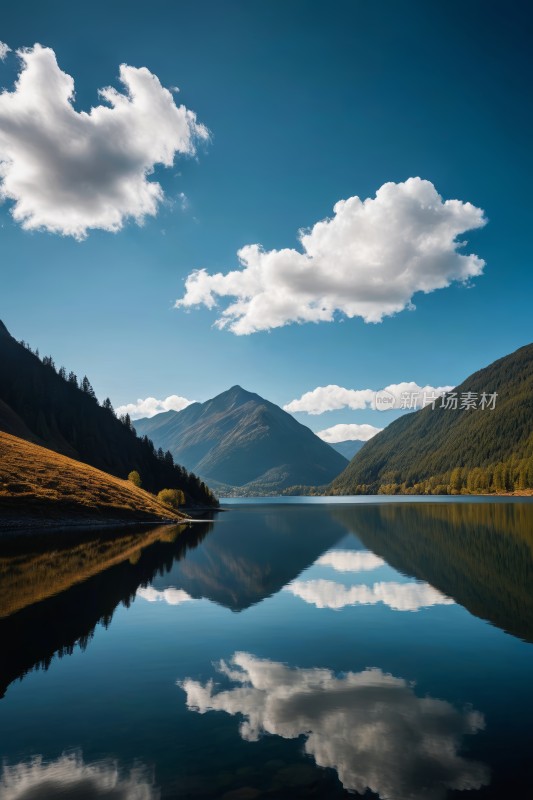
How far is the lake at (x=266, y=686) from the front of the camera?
1402cm

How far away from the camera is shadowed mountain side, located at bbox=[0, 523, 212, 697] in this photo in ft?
84.7

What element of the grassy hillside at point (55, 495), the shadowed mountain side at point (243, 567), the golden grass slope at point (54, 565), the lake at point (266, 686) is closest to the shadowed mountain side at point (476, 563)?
the lake at point (266, 686)

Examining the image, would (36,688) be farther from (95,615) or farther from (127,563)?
(127,563)

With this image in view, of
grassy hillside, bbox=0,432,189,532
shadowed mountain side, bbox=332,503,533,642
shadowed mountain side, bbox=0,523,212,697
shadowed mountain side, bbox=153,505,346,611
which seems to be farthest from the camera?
grassy hillside, bbox=0,432,189,532

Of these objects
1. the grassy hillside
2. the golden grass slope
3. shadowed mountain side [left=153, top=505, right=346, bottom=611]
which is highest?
the grassy hillside

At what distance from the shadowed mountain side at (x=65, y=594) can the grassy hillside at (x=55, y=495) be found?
23.5 meters

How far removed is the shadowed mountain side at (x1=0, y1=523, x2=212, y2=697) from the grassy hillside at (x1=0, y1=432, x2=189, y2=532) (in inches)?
924

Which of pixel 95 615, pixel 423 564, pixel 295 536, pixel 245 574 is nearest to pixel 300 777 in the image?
pixel 95 615

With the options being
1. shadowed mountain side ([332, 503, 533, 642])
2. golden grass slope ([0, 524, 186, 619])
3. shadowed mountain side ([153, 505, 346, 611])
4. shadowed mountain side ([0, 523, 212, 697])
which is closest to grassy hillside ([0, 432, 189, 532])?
golden grass slope ([0, 524, 186, 619])

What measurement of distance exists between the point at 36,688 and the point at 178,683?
644 centimetres

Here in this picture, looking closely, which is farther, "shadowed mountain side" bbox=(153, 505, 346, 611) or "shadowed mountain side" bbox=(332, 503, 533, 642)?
"shadowed mountain side" bbox=(153, 505, 346, 611)

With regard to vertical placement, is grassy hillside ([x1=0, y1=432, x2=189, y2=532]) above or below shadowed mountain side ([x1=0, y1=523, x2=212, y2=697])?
above

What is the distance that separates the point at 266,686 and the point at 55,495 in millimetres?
98614

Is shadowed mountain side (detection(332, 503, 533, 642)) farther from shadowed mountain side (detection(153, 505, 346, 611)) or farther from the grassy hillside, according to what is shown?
the grassy hillside
